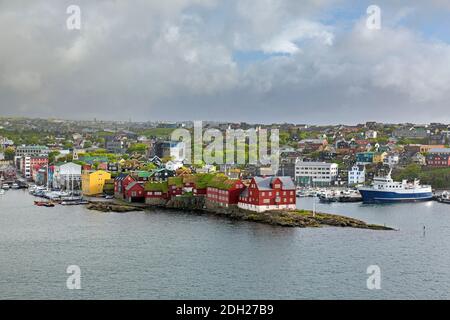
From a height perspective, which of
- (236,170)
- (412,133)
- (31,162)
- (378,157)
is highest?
(412,133)

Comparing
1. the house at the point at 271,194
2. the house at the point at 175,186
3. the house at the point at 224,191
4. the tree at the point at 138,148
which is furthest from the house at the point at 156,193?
the tree at the point at 138,148

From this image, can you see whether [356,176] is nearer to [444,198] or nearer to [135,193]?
[444,198]

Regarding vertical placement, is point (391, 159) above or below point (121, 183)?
above

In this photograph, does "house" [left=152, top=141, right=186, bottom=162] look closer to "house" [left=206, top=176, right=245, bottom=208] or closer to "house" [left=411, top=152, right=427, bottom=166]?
"house" [left=411, top=152, right=427, bottom=166]

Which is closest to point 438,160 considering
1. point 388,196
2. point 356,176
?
point 356,176

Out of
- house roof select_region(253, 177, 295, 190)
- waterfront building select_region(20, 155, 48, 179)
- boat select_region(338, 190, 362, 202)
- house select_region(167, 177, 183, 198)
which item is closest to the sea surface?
house roof select_region(253, 177, 295, 190)

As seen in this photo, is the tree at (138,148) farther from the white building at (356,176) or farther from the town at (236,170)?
the white building at (356,176)
